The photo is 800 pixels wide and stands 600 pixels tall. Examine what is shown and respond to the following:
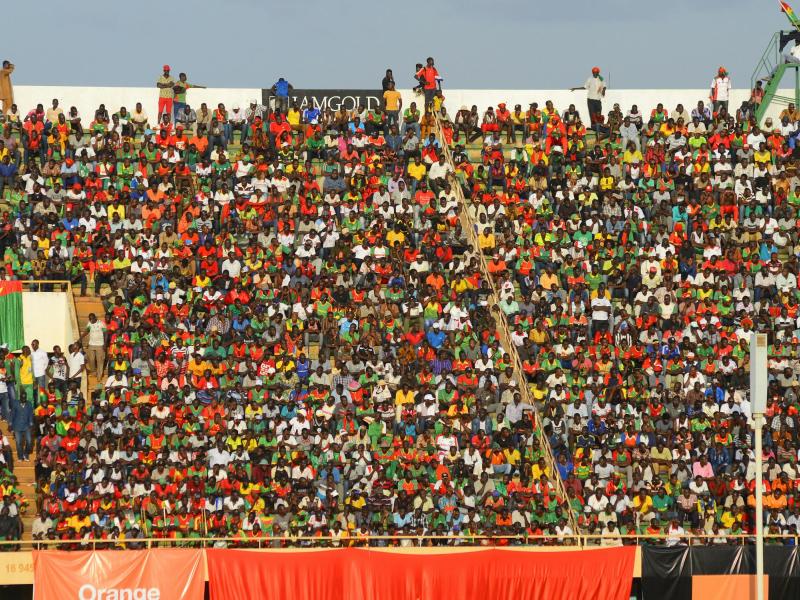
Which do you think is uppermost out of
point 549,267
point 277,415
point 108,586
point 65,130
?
point 65,130

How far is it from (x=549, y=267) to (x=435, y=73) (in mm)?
7493

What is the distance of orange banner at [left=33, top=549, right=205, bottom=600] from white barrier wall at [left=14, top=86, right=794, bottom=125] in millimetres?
16423

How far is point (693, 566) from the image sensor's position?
2928cm

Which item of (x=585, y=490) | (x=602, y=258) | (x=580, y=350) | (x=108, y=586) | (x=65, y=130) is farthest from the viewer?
(x=65, y=130)

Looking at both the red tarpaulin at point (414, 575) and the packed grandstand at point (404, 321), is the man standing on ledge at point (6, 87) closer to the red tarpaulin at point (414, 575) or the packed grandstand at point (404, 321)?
the packed grandstand at point (404, 321)

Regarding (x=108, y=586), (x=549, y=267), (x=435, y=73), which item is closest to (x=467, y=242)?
(x=549, y=267)

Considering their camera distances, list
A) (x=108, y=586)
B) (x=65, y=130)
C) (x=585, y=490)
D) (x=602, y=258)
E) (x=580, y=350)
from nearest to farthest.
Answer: (x=108, y=586) < (x=585, y=490) < (x=580, y=350) < (x=602, y=258) < (x=65, y=130)

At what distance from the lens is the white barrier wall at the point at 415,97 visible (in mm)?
42781

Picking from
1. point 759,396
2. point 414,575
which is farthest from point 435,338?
point 759,396

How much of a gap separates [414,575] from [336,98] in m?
17.3

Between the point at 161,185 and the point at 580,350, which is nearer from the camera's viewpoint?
the point at 580,350

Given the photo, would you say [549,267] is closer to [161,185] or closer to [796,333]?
[796,333]

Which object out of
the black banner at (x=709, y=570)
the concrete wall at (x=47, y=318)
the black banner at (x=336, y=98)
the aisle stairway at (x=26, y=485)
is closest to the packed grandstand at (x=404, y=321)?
the aisle stairway at (x=26, y=485)

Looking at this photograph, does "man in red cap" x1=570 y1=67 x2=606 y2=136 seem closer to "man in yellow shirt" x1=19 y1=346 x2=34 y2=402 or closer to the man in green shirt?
the man in green shirt
